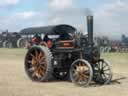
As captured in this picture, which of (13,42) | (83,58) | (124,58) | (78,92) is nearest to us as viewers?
(78,92)

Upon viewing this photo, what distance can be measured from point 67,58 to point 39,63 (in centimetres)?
94

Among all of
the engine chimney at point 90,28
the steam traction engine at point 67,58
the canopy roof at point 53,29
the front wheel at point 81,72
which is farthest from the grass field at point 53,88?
the canopy roof at point 53,29

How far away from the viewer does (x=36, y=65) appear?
1463 centimetres

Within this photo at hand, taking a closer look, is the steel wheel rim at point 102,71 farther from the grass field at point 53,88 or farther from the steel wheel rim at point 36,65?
the steel wheel rim at point 36,65

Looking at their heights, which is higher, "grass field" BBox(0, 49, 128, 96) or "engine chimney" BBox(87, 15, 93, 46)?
"engine chimney" BBox(87, 15, 93, 46)

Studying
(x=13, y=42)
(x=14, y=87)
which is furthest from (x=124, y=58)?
(x=13, y=42)

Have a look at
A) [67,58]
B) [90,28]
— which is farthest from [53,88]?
[90,28]

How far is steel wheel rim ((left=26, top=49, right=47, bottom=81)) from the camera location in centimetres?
1430

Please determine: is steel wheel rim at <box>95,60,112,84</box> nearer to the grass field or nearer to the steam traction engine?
the steam traction engine

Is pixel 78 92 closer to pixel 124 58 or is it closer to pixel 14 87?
pixel 14 87

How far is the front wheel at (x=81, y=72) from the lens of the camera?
12.9 meters

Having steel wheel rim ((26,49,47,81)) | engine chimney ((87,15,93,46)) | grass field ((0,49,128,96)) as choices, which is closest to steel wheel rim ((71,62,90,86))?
grass field ((0,49,128,96))

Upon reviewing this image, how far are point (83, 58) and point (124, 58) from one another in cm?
1148

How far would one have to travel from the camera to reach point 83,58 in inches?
539
